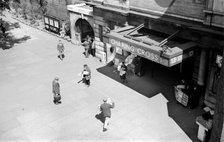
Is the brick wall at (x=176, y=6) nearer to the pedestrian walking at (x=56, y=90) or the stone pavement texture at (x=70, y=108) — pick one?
the stone pavement texture at (x=70, y=108)

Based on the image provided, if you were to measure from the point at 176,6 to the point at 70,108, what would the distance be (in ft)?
26.1

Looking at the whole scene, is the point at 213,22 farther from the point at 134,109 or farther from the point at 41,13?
the point at 41,13

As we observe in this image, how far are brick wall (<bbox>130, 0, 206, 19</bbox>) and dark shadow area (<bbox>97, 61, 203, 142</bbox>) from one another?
4.13 m

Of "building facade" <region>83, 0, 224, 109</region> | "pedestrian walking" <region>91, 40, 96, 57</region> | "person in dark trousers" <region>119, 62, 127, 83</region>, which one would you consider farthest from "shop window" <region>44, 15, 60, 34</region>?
"person in dark trousers" <region>119, 62, 127, 83</region>

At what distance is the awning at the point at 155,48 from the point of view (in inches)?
547

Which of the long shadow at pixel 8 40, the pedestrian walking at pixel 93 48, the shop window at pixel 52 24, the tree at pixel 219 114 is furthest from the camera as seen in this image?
the shop window at pixel 52 24

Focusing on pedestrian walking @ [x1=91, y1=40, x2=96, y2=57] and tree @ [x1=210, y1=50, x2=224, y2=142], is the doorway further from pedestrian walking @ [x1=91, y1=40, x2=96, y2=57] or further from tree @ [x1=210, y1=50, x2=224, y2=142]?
tree @ [x1=210, y1=50, x2=224, y2=142]

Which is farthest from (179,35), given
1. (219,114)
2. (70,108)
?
(70,108)

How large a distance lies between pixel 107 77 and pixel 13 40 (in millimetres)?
13162

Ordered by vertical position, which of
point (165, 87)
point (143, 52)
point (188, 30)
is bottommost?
point (165, 87)

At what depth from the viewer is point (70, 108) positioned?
16.0m

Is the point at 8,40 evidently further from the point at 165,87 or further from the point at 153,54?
the point at 153,54

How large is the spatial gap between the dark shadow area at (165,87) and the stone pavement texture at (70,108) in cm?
38

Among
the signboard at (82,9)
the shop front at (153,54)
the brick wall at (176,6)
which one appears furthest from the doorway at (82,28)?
the brick wall at (176,6)
